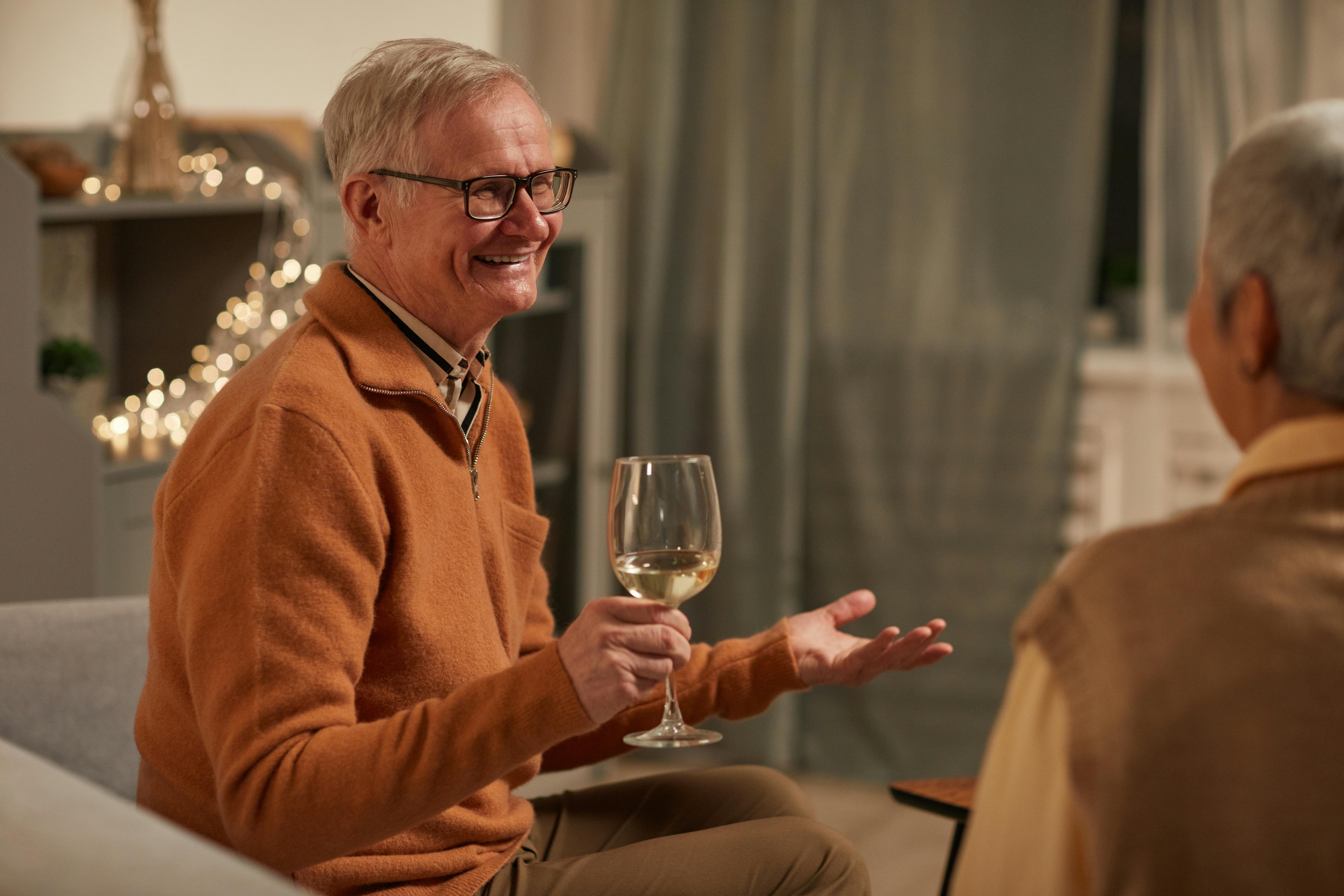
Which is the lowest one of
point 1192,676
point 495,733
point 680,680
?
point 680,680

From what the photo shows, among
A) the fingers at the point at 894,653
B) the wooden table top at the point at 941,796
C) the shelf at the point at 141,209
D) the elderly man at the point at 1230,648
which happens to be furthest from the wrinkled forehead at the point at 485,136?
the shelf at the point at 141,209

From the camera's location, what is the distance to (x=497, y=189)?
139 centimetres

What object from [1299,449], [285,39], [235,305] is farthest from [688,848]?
[285,39]

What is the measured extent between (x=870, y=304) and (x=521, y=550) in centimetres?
195

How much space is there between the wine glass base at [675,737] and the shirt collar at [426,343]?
405 mm

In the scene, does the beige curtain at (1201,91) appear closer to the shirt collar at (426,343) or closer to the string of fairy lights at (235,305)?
the string of fairy lights at (235,305)

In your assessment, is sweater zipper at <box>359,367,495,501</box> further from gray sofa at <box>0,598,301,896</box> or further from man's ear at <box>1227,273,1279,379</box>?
man's ear at <box>1227,273,1279,379</box>

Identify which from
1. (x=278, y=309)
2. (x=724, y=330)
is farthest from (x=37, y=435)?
(x=724, y=330)

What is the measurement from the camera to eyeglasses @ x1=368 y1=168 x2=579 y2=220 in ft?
4.43

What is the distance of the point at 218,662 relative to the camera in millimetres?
1113

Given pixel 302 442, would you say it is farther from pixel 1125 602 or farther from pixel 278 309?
pixel 278 309

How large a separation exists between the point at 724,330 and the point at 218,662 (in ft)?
7.80

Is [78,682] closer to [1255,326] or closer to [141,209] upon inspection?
[141,209]

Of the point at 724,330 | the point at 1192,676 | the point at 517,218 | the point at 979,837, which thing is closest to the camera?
the point at 1192,676
